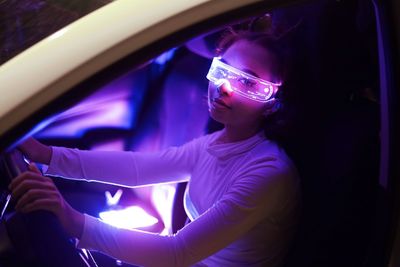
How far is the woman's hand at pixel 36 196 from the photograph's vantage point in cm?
127

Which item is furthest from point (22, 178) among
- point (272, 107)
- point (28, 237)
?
point (272, 107)

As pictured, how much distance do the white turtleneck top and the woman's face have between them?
0.09 meters

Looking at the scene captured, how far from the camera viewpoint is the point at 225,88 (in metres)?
1.62

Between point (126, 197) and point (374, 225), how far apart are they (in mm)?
1169

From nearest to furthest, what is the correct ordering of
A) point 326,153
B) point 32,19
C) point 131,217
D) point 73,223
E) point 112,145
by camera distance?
point 32,19 < point 73,223 < point 326,153 < point 131,217 < point 112,145

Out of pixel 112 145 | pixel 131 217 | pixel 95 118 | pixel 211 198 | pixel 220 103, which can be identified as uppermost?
pixel 220 103

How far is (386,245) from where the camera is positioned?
1.37 meters

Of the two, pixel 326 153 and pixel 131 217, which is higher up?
pixel 326 153

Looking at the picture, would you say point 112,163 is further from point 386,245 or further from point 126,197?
point 386,245

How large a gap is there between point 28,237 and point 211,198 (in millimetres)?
607

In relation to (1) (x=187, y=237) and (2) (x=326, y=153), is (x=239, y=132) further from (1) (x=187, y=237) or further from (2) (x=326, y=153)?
(1) (x=187, y=237)

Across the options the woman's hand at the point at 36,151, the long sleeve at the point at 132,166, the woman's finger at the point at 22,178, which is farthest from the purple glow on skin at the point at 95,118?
the woman's finger at the point at 22,178

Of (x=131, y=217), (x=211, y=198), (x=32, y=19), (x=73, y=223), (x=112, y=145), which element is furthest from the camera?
(x=112, y=145)

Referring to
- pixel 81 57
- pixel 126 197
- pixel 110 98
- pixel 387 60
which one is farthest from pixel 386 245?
pixel 110 98
